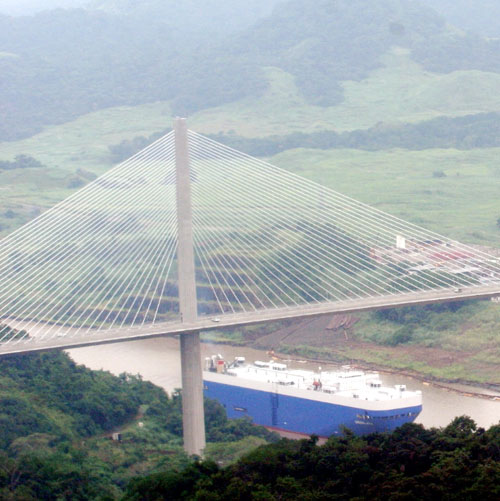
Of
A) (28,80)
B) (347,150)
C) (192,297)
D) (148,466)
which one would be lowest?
(148,466)

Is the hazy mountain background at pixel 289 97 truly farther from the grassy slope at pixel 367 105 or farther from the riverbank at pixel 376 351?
the riverbank at pixel 376 351

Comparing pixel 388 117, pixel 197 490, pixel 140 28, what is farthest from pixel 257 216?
pixel 140 28

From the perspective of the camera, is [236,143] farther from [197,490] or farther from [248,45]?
[197,490]

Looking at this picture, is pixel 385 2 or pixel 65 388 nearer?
pixel 65 388

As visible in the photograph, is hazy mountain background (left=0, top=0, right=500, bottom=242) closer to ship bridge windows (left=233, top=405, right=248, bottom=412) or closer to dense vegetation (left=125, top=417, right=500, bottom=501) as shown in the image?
ship bridge windows (left=233, top=405, right=248, bottom=412)

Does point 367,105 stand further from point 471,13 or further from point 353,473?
point 353,473

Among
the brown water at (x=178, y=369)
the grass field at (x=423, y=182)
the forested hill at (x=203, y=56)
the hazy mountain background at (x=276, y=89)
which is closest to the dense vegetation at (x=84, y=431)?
the brown water at (x=178, y=369)
